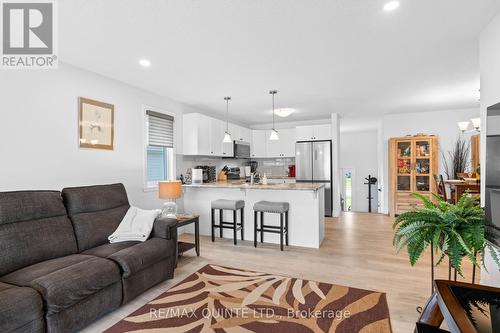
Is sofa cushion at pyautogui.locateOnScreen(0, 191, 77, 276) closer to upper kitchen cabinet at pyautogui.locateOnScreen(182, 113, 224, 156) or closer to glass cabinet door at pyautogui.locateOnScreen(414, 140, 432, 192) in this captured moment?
upper kitchen cabinet at pyautogui.locateOnScreen(182, 113, 224, 156)

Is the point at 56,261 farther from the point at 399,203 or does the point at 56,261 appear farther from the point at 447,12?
the point at 399,203

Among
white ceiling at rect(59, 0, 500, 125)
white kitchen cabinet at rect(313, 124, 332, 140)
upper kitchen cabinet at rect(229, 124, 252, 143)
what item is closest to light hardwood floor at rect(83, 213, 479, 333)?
white kitchen cabinet at rect(313, 124, 332, 140)

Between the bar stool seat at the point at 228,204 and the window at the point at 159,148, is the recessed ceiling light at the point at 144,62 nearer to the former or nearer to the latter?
the window at the point at 159,148

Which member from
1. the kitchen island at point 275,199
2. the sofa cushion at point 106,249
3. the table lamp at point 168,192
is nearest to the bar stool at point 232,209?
the kitchen island at point 275,199

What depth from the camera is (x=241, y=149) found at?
6445mm

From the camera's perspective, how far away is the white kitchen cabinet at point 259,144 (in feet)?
22.9

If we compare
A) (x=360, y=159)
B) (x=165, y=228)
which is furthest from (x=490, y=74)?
(x=360, y=159)

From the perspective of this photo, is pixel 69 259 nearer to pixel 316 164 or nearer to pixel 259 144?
pixel 316 164

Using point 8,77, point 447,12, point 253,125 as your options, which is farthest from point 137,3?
point 253,125

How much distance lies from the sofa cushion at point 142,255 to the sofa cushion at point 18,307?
2.16 ft

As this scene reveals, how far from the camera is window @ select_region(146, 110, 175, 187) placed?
13.7 feet

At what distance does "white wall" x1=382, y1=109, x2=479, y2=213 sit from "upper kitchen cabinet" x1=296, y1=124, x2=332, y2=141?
4.74 ft

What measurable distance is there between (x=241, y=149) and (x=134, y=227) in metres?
3.87

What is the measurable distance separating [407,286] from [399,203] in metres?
3.64
